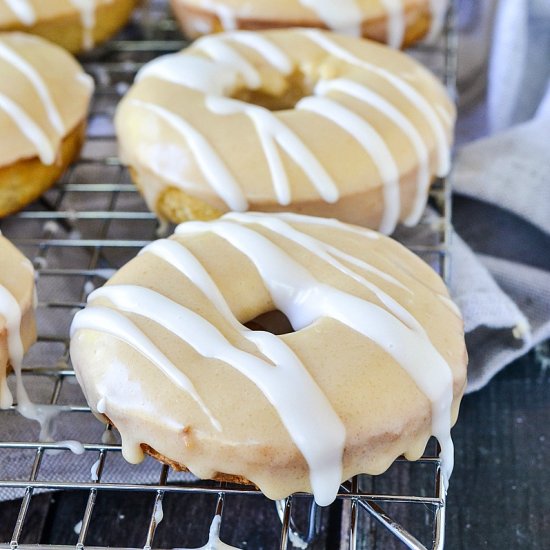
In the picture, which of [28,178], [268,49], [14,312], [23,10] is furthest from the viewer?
[23,10]

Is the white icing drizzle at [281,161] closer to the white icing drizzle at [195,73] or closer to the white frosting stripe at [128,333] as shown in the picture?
the white icing drizzle at [195,73]

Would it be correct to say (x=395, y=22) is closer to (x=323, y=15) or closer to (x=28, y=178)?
(x=323, y=15)

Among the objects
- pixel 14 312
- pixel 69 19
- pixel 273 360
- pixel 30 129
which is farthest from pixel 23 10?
pixel 273 360

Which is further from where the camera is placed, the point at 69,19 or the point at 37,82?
the point at 69,19

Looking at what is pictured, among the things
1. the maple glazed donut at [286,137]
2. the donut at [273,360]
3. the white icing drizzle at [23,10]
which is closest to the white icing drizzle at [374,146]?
the maple glazed donut at [286,137]

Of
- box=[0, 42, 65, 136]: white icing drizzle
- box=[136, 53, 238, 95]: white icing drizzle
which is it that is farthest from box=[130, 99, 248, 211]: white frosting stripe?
box=[0, 42, 65, 136]: white icing drizzle

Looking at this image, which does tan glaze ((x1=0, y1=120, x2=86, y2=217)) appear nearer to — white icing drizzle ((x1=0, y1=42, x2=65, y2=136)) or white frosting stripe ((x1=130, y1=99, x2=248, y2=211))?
white icing drizzle ((x1=0, y1=42, x2=65, y2=136))
